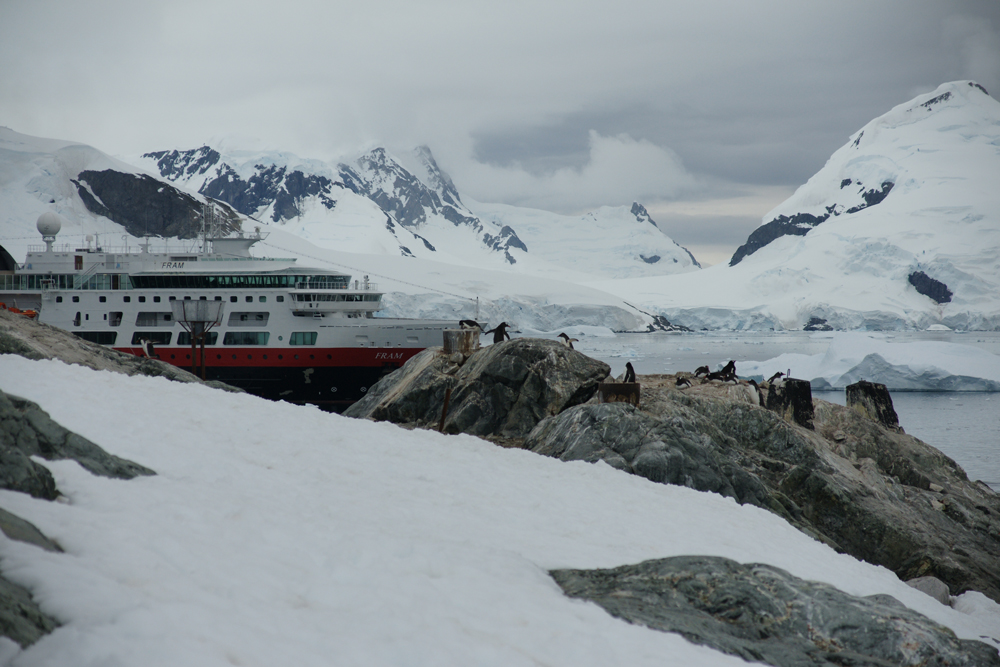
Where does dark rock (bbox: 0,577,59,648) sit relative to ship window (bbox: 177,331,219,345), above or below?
above

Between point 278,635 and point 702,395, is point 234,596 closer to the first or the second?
point 278,635

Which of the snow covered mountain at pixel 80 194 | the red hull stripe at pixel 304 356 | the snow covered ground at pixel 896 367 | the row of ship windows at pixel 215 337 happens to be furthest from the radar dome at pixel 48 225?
the snow covered mountain at pixel 80 194

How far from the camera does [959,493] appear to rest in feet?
52.0

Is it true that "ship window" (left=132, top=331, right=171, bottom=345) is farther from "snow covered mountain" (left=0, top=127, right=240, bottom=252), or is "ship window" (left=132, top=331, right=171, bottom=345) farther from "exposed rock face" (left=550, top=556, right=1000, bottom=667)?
"snow covered mountain" (left=0, top=127, right=240, bottom=252)

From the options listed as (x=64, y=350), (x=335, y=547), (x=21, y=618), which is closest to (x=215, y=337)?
(x=64, y=350)

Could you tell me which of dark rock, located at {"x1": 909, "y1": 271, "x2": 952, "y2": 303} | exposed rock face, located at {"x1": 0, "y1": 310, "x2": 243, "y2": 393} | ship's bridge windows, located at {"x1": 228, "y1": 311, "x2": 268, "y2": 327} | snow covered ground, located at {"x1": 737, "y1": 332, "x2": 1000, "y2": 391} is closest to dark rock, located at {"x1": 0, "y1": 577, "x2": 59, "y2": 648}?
exposed rock face, located at {"x1": 0, "y1": 310, "x2": 243, "y2": 393}

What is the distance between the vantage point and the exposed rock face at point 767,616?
15.8ft

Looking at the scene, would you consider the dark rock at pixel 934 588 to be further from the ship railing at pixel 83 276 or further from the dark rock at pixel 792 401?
the ship railing at pixel 83 276

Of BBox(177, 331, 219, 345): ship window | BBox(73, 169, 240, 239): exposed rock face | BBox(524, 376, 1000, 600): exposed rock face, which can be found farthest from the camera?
BBox(73, 169, 240, 239): exposed rock face

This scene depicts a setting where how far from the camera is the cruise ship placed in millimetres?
34375

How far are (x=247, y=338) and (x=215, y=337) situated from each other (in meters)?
1.63

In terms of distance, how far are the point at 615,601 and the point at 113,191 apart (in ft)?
539

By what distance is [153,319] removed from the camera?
35.9 metres

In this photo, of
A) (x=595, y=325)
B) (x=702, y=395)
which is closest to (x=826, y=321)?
(x=595, y=325)
